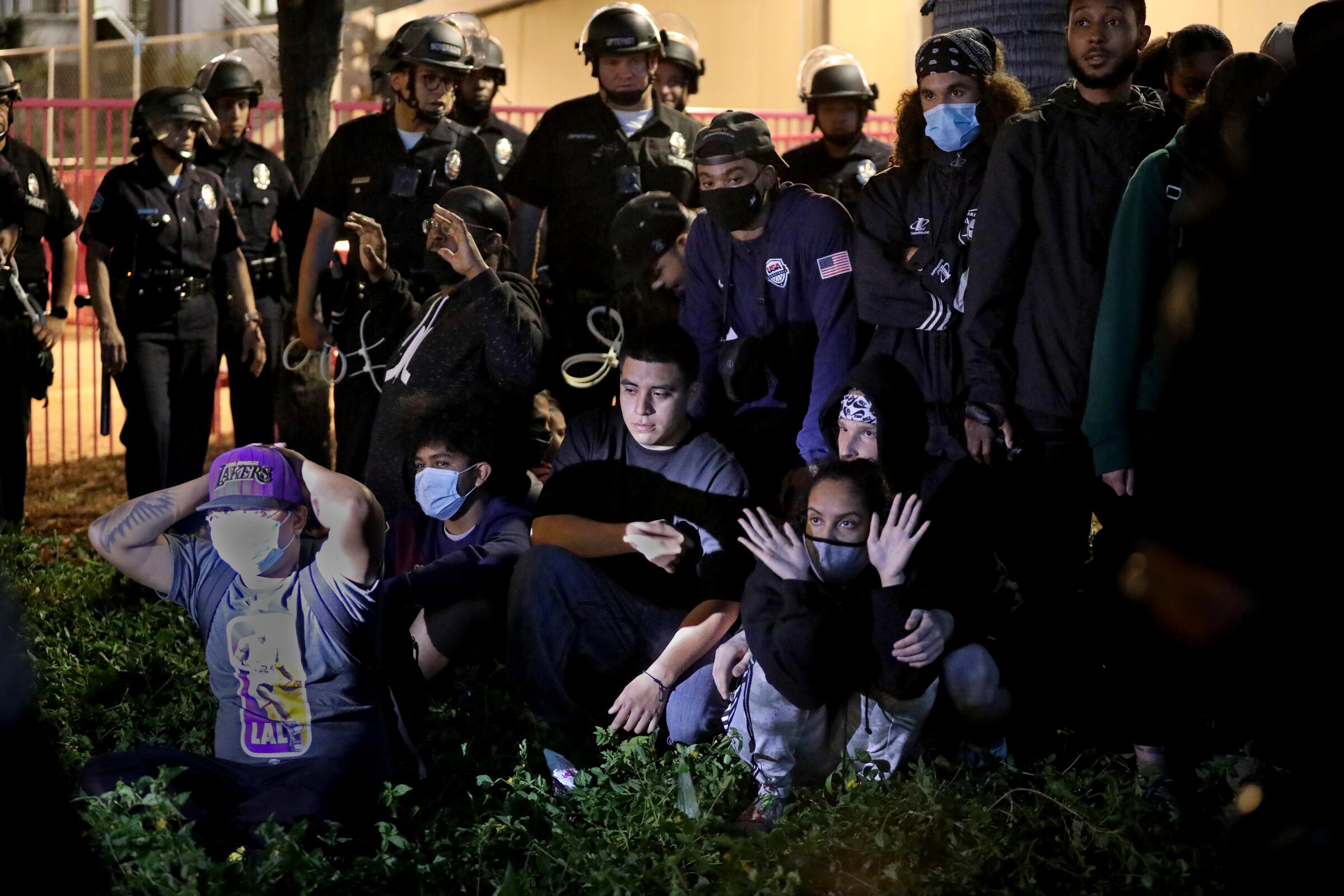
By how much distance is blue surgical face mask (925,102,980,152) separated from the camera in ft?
15.9

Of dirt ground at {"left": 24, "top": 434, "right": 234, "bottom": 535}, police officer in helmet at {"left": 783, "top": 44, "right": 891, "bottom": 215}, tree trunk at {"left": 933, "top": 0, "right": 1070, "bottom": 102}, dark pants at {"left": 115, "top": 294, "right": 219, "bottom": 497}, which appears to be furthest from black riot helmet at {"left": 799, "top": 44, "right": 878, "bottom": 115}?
dirt ground at {"left": 24, "top": 434, "right": 234, "bottom": 535}

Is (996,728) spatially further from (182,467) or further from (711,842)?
(182,467)

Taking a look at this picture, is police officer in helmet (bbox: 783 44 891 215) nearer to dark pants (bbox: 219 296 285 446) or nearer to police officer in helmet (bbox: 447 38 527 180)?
police officer in helmet (bbox: 447 38 527 180)

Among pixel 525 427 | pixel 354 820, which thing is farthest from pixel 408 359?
pixel 354 820

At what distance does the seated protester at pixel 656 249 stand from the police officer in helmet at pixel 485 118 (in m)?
2.76

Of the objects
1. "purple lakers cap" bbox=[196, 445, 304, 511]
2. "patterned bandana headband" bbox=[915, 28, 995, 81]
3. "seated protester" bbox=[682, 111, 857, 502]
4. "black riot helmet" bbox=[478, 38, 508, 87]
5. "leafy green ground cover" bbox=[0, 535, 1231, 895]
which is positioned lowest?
"leafy green ground cover" bbox=[0, 535, 1231, 895]

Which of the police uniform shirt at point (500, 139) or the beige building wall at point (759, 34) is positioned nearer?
the police uniform shirt at point (500, 139)

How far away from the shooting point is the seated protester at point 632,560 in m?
4.65

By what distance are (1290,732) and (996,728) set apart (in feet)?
5.28

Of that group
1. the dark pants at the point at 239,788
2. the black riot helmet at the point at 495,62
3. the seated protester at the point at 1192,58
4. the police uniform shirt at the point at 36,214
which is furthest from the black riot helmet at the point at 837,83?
the dark pants at the point at 239,788

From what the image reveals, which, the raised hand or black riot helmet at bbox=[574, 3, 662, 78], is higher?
black riot helmet at bbox=[574, 3, 662, 78]

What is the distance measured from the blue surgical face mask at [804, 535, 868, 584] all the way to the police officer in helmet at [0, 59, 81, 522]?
4.61 meters

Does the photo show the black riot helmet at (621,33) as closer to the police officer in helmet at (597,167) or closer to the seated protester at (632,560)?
the police officer in helmet at (597,167)

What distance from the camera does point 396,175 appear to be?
21.6 ft
